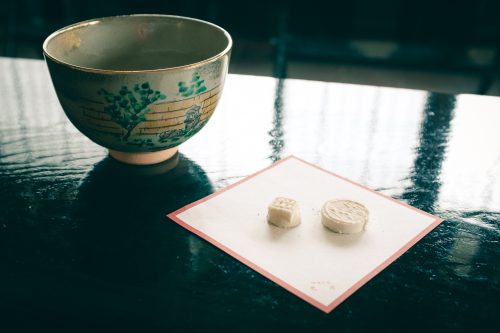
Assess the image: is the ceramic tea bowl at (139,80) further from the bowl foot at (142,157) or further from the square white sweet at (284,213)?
the square white sweet at (284,213)

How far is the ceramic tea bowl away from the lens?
660 millimetres

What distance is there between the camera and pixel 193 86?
2.27ft

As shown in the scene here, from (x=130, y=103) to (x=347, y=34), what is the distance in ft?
8.53

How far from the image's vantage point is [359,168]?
31.1 inches

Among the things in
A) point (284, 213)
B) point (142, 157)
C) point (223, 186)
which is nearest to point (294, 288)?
point (284, 213)

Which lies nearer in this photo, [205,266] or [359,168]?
[205,266]

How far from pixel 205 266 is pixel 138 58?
0.43 metres

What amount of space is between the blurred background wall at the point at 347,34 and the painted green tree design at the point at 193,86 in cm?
200

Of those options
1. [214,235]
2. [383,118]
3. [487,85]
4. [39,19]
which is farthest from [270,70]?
[214,235]

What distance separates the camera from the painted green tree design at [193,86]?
2.23 feet

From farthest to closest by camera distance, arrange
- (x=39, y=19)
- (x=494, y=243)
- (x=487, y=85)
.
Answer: (x=39, y=19) < (x=487, y=85) < (x=494, y=243)

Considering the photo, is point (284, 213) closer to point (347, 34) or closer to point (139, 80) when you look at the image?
point (139, 80)

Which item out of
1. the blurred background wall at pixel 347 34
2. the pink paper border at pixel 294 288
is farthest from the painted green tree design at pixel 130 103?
the blurred background wall at pixel 347 34

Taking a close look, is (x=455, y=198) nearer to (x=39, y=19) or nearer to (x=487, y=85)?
(x=487, y=85)
